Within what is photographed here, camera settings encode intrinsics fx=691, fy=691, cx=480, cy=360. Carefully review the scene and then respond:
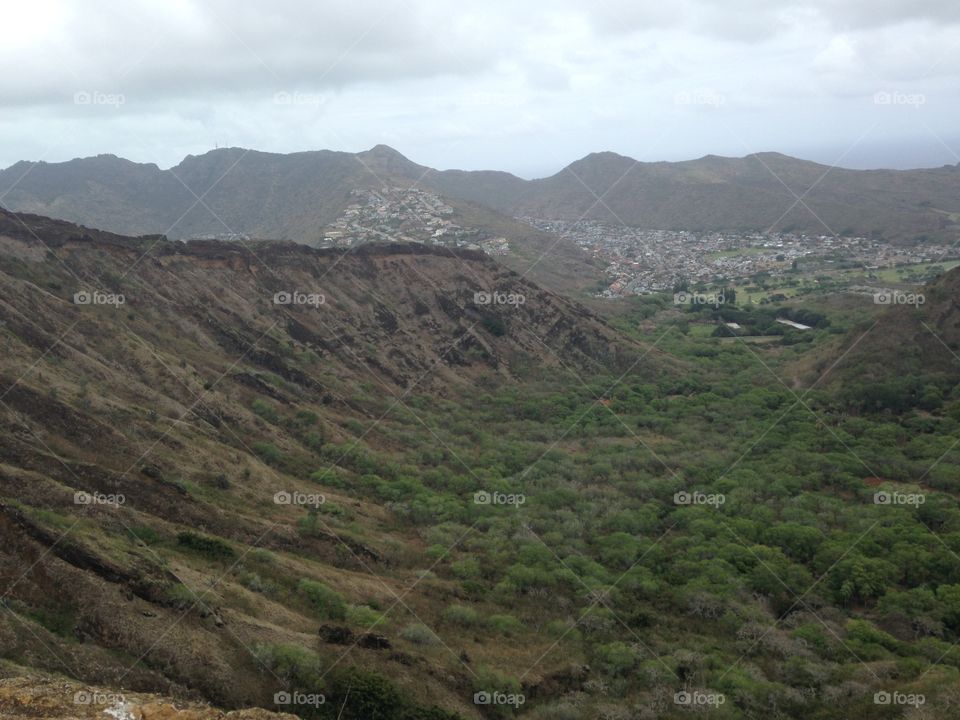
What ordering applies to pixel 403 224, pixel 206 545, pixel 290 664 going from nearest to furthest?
pixel 290 664 → pixel 206 545 → pixel 403 224

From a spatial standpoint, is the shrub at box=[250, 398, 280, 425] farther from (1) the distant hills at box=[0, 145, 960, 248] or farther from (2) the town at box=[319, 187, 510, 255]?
(1) the distant hills at box=[0, 145, 960, 248]

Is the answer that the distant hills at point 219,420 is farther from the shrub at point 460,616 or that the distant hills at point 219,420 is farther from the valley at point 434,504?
the shrub at point 460,616

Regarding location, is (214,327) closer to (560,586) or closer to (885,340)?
(560,586)

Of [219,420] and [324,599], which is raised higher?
[219,420]

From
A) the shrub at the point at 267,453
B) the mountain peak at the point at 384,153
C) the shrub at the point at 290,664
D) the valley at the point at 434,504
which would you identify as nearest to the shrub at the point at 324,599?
the valley at the point at 434,504

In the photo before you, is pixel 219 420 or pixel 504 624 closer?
pixel 504 624

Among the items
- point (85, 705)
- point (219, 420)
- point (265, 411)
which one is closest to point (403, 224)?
point (265, 411)

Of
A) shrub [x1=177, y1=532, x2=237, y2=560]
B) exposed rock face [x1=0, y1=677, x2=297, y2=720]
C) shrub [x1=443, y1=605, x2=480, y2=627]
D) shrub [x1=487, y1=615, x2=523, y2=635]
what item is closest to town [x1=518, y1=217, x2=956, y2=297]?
shrub [x1=487, y1=615, x2=523, y2=635]

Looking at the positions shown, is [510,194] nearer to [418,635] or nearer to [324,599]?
[324,599]

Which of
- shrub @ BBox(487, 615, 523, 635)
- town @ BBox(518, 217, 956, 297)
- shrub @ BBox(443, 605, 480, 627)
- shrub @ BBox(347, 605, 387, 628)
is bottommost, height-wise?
shrub @ BBox(487, 615, 523, 635)
